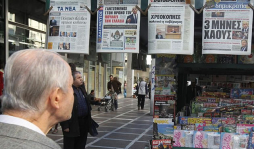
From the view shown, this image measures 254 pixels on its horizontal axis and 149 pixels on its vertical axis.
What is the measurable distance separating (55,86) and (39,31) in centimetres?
1096

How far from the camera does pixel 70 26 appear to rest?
12.7 feet

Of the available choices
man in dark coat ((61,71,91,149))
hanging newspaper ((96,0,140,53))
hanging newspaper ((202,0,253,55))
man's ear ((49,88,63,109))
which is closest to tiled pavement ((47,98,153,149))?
man in dark coat ((61,71,91,149))

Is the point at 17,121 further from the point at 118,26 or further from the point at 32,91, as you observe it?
the point at 118,26

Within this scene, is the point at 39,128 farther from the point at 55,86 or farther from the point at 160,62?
the point at 160,62

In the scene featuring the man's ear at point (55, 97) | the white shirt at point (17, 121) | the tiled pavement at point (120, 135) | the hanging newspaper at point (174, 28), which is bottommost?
the tiled pavement at point (120, 135)

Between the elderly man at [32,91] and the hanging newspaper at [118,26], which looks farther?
the hanging newspaper at [118,26]

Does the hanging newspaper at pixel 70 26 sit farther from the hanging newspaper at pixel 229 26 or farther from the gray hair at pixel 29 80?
the gray hair at pixel 29 80

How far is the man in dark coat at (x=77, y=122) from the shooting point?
438 centimetres

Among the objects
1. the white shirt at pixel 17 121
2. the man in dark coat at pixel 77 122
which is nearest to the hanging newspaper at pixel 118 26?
the man in dark coat at pixel 77 122

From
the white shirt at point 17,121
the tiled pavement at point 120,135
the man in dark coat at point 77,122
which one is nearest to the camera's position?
the white shirt at point 17,121

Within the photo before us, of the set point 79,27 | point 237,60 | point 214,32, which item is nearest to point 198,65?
point 237,60

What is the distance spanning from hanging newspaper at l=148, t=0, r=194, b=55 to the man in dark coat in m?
1.53

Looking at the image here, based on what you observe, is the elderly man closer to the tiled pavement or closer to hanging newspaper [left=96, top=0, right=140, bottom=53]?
hanging newspaper [left=96, top=0, right=140, bottom=53]

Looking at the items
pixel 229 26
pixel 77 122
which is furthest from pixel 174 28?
pixel 77 122
